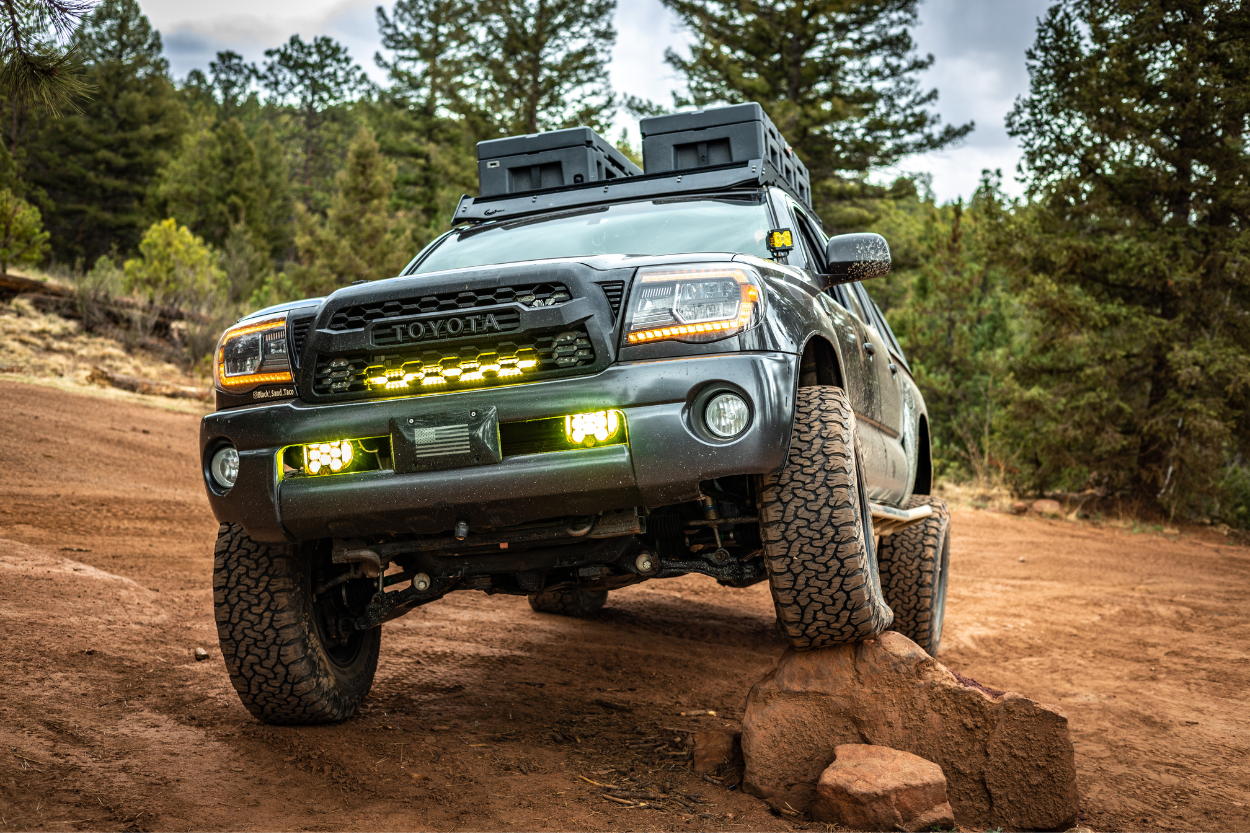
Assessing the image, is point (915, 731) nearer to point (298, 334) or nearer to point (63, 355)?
point (298, 334)

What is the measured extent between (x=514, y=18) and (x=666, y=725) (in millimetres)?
26804

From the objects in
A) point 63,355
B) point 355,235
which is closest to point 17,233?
point 63,355

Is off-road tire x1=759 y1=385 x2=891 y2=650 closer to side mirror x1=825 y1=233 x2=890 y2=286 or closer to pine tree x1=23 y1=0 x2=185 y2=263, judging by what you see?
side mirror x1=825 y1=233 x2=890 y2=286

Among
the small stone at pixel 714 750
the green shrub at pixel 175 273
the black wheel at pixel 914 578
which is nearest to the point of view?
the small stone at pixel 714 750

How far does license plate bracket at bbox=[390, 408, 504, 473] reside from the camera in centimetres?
290

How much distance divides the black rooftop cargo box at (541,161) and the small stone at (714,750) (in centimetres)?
316

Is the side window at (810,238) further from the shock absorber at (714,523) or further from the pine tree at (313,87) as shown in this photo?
the pine tree at (313,87)

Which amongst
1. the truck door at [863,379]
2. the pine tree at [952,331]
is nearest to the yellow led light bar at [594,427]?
the truck door at [863,379]

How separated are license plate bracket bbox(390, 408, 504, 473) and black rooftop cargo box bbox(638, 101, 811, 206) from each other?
8.89 ft

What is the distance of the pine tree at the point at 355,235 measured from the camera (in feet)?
80.2

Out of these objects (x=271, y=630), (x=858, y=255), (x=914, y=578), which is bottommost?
(x=914, y=578)

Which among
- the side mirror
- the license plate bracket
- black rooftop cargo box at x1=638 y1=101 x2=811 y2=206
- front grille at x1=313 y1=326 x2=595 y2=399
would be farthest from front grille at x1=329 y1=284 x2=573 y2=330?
black rooftop cargo box at x1=638 y1=101 x2=811 y2=206

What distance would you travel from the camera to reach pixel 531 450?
9.65 feet

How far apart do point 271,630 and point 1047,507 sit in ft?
43.2
